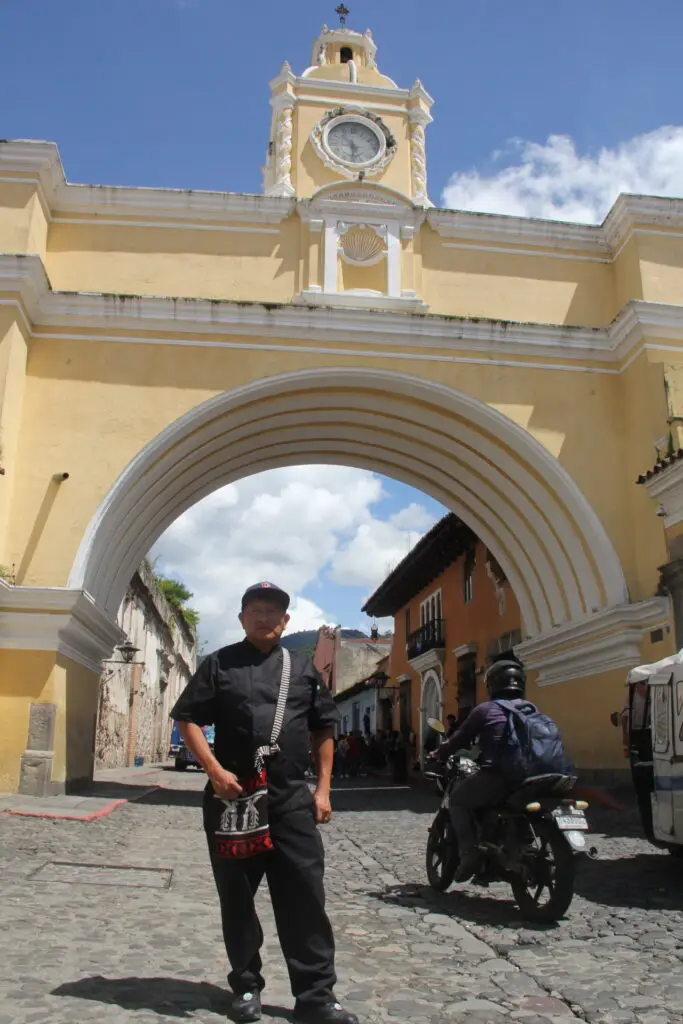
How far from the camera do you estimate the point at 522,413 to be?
1217cm

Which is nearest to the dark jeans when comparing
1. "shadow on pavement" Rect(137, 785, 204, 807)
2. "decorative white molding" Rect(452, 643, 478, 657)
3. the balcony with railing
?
"shadow on pavement" Rect(137, 785, 204, 807)

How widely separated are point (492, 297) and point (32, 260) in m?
6.05

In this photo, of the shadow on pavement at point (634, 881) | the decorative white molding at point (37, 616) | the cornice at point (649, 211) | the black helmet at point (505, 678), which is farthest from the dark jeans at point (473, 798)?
the cornice at point (649, 211)

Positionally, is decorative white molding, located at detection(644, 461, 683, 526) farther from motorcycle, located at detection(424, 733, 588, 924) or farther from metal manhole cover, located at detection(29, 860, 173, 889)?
metal manhole cover, located at detection(29, 860, 173, 889)

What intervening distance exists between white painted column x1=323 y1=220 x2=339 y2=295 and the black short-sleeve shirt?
378 inches

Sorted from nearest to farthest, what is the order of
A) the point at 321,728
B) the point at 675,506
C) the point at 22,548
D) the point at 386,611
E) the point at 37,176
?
the point at 321,728 < the point at 675,506 < the point at 22,548 < the point at 37,176 < the point at 386,611

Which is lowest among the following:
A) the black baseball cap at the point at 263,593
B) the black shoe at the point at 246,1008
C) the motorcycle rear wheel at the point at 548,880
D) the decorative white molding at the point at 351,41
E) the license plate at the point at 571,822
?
the black shoe at the point at 246,1008

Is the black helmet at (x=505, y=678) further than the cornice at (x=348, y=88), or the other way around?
the cornice at (x=348, y=88)

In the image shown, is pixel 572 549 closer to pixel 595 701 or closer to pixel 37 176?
pixel 595 701

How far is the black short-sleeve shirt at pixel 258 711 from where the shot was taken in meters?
2.96

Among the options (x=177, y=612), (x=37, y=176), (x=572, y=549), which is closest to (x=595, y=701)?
(x=572, y=549)

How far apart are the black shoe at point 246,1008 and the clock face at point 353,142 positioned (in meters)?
12.1

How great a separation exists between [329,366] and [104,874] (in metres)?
7.64

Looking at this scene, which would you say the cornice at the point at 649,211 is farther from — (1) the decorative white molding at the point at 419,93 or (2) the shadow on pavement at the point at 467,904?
(2) the shadow on pavement at the point at 467,904
